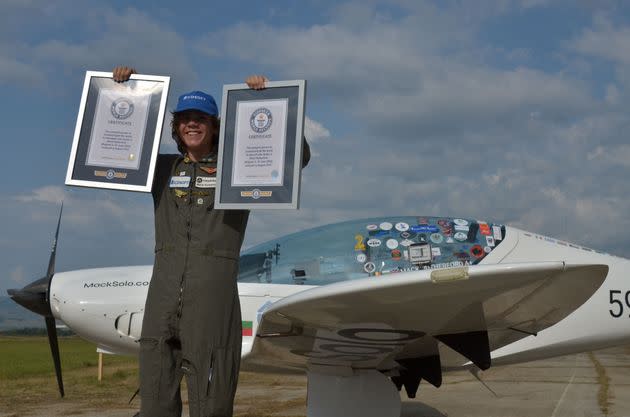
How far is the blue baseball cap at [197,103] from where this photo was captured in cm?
272

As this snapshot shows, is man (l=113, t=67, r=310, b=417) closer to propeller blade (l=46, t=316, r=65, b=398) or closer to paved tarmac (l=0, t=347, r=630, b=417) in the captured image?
propeller blade (l=46, t=316, r=65, b=398)

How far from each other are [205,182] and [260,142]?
1.01 ft

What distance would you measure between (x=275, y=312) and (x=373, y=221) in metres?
2.05

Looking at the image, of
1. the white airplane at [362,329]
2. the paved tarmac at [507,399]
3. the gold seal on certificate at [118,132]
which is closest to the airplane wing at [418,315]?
the white airplane at [362,329]

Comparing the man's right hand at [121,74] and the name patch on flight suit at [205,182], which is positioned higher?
the man's right hand at [121,74]

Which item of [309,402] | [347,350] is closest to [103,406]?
[309,402]

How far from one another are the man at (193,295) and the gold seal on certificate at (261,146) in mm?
85

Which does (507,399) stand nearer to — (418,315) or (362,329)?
(362,329)

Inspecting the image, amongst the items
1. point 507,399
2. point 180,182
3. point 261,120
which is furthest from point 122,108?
point 507,399

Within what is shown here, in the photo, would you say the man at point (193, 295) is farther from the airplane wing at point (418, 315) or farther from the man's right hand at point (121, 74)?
the airplane wing at point (418, 315)

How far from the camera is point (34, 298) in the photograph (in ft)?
18.5

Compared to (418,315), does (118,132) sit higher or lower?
higher

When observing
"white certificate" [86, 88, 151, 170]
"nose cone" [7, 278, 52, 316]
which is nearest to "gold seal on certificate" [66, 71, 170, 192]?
"white certificate" [86, 88, 151, 170]

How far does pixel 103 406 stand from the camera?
10227mm
